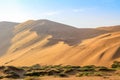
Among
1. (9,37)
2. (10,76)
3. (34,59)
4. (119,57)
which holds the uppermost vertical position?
(9,37)

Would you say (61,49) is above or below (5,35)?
below

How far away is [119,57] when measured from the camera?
3622 centimetres

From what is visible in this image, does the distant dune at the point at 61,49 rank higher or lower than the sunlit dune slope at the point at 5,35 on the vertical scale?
lower

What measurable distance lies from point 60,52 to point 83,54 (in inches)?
217

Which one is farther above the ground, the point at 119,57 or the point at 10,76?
the point at 119,57

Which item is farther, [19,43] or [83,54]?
[19,43]

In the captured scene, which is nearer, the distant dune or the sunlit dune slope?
the distant dune

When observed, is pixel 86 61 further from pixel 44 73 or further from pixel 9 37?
pixel 9 37

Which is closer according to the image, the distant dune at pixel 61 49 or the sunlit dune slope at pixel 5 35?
the distant dune at pixel 61 49

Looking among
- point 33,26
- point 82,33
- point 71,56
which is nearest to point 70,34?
point 82,33

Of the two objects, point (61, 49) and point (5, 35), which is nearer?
point (61, 49)

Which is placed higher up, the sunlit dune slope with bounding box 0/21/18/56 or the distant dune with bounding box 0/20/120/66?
the sunlit dune slope with bounding box 0/21/18/56

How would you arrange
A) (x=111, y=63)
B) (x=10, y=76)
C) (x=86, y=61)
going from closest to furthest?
1. (x=10, y=76)
2. (x=111, y=63)
3. (x=86, y=61)

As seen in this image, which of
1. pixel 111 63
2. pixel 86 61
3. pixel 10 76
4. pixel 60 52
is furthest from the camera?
pixel 60 52
